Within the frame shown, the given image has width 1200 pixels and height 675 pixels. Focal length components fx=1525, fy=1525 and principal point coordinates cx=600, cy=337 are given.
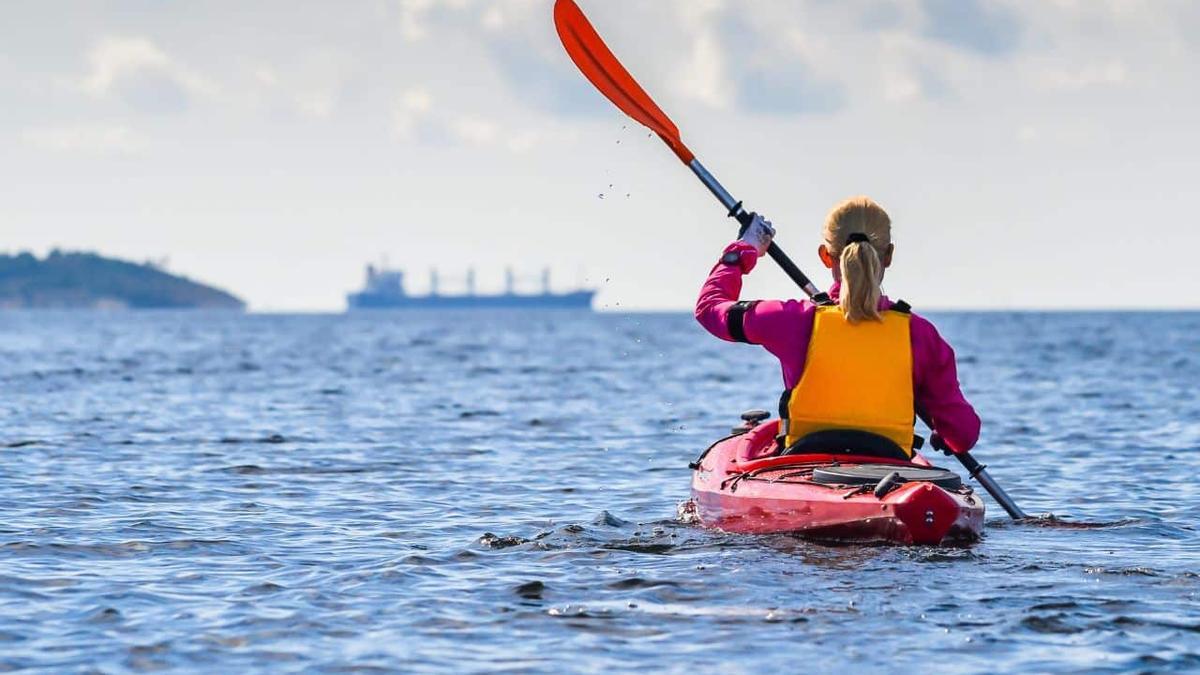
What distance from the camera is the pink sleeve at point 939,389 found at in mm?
8367

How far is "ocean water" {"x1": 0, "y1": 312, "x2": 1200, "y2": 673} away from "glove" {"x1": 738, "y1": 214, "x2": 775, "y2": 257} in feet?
5.64

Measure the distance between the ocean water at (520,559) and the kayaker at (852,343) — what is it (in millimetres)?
748

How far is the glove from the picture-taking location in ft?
29.5

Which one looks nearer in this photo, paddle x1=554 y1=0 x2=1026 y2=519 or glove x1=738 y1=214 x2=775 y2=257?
glove x1=738 y1=214 x2=775 y2=257

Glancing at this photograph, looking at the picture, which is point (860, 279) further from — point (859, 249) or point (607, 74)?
point (607, 74)

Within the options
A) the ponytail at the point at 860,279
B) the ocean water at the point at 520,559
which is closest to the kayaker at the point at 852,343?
the ponytail at the point at 860,279

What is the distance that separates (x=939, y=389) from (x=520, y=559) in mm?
2582

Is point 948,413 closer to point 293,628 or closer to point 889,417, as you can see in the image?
point 889,417

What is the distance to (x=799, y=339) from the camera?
8.29 m

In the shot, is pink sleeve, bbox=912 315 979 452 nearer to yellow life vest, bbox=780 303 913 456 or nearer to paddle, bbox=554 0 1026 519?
yellow life vest, bbox=780 303 913 456

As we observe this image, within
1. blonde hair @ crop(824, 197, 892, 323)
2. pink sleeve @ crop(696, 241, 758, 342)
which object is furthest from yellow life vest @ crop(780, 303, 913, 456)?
pink sleeve @ crop(696, 241, 758, 342)

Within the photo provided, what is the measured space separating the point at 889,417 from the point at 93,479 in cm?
758

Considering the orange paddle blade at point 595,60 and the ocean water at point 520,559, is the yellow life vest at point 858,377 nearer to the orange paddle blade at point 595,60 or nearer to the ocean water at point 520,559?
the ocean water at point 520,559

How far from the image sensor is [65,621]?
7.14 meters
